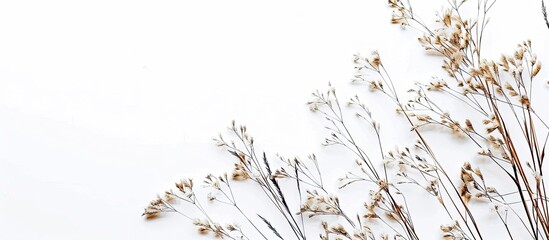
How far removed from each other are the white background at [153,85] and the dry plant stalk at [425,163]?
0.04 meters

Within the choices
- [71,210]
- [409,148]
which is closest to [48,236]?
[71,210]

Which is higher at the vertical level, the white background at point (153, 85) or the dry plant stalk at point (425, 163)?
the white background at point (153, 85)

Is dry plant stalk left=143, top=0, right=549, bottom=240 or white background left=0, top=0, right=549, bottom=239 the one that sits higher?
white background left=0, top=0, right=549, bottom=239

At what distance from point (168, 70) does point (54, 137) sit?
0.31 meters

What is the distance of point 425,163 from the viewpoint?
1.36m

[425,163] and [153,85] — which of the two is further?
[153,85]

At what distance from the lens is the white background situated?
1468mm

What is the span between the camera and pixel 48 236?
1438mm

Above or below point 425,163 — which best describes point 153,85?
above

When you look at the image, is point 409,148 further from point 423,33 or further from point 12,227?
point 12,227

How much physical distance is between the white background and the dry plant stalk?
4 cm

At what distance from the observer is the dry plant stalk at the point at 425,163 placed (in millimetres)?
1372

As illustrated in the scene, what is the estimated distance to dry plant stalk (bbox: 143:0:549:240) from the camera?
54.0 inches

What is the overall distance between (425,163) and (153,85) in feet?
2.15
